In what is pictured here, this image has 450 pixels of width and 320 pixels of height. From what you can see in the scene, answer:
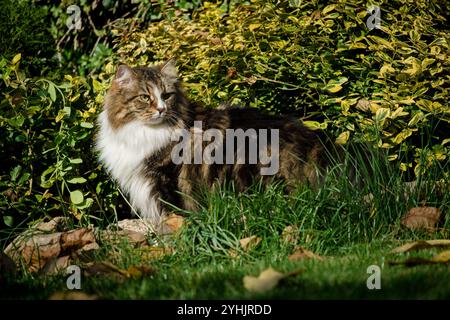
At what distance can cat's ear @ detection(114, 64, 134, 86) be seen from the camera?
5.28 m

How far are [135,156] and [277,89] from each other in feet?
5.02

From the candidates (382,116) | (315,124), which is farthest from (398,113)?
(315,124)

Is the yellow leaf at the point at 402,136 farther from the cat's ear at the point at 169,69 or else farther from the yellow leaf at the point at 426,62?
the cat's ear at the point at 169,69

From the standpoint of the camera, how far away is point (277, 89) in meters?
6.14

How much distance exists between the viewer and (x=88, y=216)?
5.36 m

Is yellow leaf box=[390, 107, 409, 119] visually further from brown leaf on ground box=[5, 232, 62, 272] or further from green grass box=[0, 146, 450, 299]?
brown leaf on ground box=[5, 232, 62, 272]

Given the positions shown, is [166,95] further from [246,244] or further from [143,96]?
[246,244]

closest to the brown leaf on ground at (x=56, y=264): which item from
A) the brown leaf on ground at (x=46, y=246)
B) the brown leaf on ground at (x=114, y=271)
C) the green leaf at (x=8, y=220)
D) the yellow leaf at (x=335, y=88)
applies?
the brown leaf on ground at (x=46, y=246)

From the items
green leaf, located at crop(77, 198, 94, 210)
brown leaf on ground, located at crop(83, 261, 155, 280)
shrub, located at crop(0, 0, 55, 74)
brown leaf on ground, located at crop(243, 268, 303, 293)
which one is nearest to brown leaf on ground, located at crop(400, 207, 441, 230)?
brown leaf on ground, located at crop(243, 268, 303, 293)

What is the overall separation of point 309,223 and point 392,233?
50cm

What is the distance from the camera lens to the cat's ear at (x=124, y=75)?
17.3 ft

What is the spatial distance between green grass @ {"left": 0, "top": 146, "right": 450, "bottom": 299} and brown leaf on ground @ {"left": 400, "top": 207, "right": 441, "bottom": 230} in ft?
0.15
